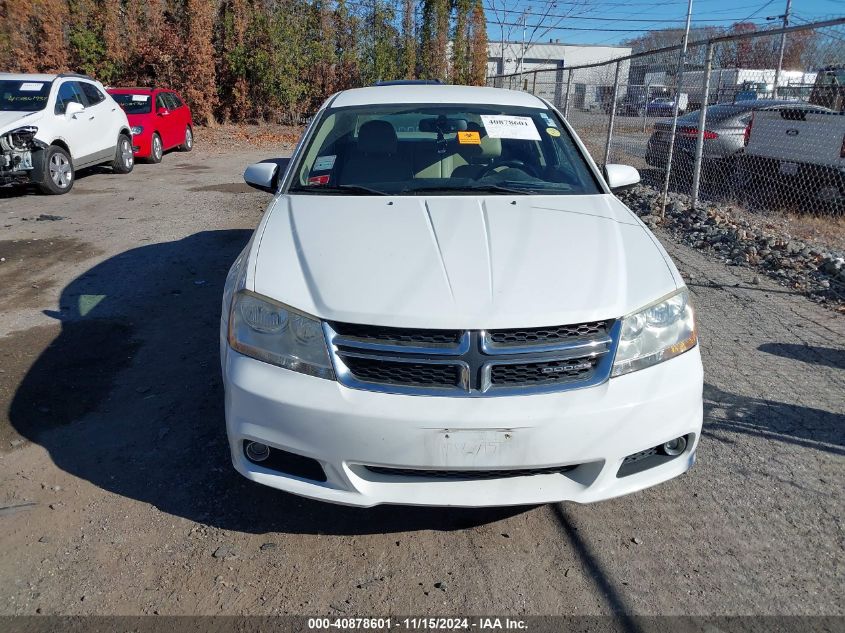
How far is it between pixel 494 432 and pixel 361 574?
80 cm

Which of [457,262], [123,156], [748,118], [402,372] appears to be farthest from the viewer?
[123,156]

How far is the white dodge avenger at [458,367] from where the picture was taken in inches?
95.8

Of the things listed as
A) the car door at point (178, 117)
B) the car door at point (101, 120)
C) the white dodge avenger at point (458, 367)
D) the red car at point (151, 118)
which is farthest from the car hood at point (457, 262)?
the car door at point (178, 117)

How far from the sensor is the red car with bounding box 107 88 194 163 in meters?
14.4

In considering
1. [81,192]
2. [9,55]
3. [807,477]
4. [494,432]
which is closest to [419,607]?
[494,432]

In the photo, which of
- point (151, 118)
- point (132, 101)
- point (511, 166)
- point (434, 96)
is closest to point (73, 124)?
point (151, 118)

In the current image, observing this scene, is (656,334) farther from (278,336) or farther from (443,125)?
(443,125)

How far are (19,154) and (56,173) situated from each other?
0.70 meters

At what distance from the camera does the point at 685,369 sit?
2.68 meters

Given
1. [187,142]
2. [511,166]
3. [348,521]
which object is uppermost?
[511,166]

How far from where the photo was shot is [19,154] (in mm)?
9883

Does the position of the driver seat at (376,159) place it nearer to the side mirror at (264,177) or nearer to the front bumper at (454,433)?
the side mirror at (264,177)

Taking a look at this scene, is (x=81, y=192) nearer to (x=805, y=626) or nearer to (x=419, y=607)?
(x=419, y=607)

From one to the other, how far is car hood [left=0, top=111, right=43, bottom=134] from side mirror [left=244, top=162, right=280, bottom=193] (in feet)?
24.3
